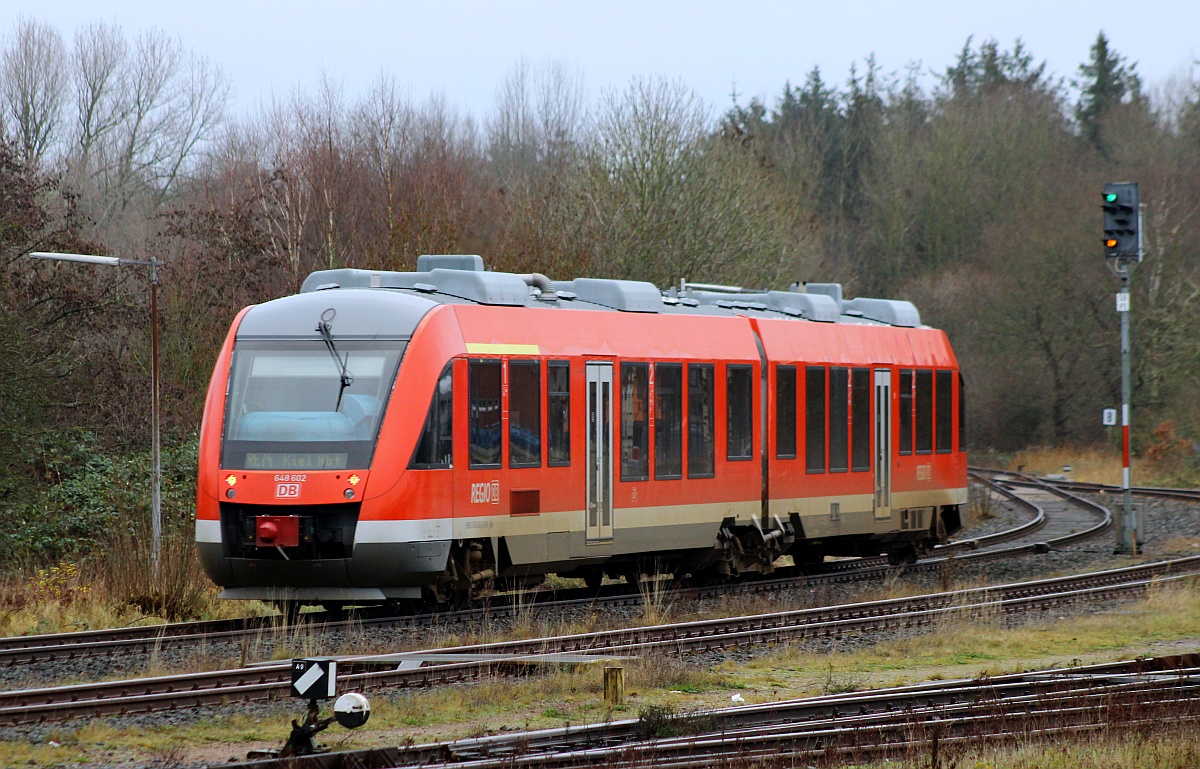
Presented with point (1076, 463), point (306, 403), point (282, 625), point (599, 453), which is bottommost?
point (1076, 463)

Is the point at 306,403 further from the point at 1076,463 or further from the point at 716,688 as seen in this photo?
the point at 1076,463

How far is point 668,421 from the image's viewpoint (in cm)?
1684

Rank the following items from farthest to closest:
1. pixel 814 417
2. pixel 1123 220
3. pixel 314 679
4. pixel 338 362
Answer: pixel 1123 220, pixel 814 417, pixel 338 362, pixel 314 679

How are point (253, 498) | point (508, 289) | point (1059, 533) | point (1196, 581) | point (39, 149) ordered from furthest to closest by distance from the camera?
point (39, 149) → point (1059, 533) → point (1196, 581) → point (508, 289) → point (253, 498)

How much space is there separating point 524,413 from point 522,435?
0.73 ft

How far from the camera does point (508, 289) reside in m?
15.2

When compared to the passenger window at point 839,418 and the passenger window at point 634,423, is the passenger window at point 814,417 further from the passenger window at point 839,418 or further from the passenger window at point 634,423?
the passenger window at point 634,423

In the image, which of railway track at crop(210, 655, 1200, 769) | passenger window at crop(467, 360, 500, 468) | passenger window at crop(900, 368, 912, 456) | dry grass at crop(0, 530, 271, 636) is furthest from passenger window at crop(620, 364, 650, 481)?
passenger window at crop(900, 368, 912, 456)

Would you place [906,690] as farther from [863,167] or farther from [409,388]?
[863,167]

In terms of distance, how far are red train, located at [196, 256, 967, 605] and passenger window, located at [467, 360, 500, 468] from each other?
1.0 inches

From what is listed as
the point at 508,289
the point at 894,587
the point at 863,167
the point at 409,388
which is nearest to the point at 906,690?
the point at 409,388

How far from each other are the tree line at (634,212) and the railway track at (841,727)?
16.3 m

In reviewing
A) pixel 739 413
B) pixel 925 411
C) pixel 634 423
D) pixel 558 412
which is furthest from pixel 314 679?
pixel 925 411

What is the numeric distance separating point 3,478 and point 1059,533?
1754 centimetres
